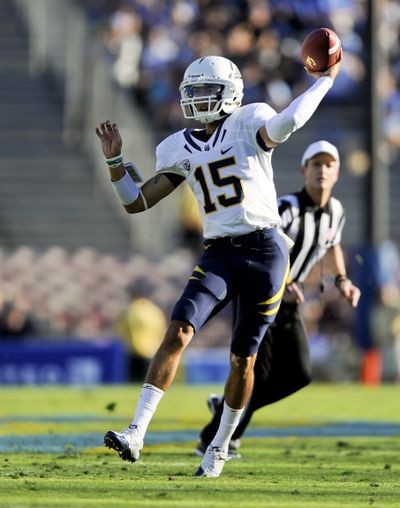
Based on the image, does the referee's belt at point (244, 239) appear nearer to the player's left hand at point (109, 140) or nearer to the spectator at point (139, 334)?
the player's left hand at point (109, 140)

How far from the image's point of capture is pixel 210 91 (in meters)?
6.04

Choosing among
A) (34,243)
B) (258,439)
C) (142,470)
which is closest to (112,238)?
(34,243)

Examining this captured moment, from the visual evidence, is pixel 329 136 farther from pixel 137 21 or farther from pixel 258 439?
pixel 258 439

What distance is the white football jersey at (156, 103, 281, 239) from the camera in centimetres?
590

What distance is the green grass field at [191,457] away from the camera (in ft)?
16.5

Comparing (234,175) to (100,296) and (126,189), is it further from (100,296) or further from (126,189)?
(100,296)

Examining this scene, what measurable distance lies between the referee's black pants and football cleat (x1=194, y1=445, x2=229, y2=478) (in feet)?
3.93

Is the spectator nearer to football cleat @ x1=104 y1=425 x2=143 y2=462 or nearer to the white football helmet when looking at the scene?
the white football helmet

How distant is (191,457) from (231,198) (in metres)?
1.72

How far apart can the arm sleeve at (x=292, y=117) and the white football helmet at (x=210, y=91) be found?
1.03 feet

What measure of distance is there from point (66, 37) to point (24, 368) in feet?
15.7

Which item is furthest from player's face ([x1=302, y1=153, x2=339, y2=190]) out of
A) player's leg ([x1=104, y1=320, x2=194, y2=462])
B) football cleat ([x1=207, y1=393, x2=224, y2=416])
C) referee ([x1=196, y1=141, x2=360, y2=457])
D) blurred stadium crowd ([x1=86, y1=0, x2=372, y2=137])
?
blurred stadium crowd ([x1=86, y1=0, x2=372, y2=137])

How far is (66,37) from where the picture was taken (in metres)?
17.2

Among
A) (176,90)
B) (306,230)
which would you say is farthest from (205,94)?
(176,90)
